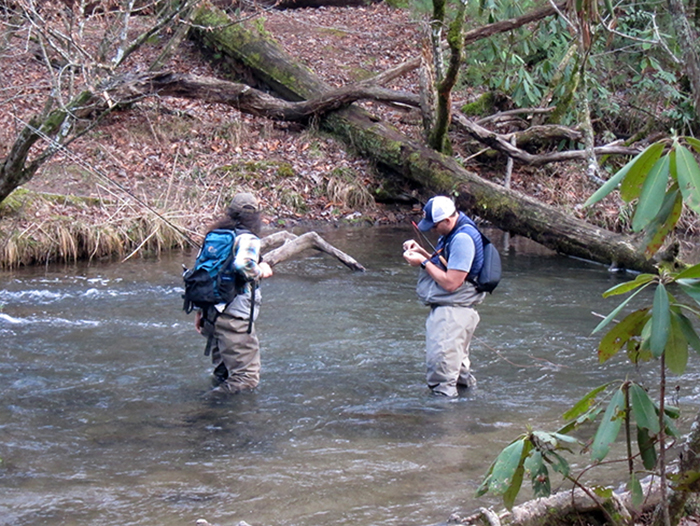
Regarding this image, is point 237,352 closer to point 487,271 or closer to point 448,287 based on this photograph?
point 448,287

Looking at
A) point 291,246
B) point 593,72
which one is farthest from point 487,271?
point 593,72

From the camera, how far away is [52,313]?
953 centimetres

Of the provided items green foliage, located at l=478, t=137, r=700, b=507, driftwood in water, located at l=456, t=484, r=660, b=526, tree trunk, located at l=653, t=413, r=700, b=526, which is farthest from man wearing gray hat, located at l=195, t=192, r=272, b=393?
tree trunk, located at l=653, t=413, r=700, b=526

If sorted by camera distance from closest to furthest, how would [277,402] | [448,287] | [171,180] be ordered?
1. [448,287]
2. [277,402]
3. [171,180]

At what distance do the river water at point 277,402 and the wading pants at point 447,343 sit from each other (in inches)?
7.2

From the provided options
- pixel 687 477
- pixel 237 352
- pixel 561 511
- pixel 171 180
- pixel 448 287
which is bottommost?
pixel 561 511

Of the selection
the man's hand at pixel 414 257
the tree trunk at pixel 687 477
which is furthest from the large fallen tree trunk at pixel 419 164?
the tree trunk at pixel 687 477

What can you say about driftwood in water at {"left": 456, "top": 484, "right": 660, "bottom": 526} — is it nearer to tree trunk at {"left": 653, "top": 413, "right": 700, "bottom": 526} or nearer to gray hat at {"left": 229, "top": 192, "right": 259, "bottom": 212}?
tree trunk at {"left": 653, "top": 413, "right": 700, "bottom": 526}

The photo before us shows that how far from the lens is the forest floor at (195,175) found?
39.9 feet

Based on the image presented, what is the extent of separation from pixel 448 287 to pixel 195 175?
9.39m

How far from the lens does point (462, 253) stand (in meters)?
6.52

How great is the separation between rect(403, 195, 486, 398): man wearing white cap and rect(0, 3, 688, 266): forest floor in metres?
6.50

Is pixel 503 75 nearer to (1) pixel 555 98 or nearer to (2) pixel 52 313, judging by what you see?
(1) pixel 555 98

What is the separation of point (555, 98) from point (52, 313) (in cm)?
1130
